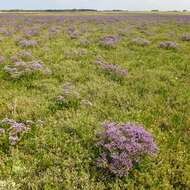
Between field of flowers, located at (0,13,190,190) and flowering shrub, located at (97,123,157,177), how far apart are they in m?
0.02

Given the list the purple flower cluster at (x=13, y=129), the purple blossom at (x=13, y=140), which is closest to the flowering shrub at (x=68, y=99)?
the purple flower cluster at (x=13, y=129)

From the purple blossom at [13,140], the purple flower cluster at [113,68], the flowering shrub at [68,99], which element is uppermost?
the purple flower cluster at [113,68]

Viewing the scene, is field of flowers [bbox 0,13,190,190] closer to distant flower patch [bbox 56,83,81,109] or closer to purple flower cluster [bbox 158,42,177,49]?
distant flower patch [bbox 56,83,81,109]

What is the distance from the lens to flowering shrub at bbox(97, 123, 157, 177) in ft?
16.8

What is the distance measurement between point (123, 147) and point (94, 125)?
4.81 feet

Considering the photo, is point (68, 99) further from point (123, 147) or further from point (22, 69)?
point (22, 69)

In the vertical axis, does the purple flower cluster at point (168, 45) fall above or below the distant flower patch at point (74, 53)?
above

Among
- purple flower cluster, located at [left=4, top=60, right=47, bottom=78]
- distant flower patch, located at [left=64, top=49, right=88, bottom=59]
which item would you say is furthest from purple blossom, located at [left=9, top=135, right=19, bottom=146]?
distant flower patch, located at [left=64, top=49, right=88, bottom=59]

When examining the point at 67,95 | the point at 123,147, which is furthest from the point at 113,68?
the point at 123,147

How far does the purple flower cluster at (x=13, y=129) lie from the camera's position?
5875 millimetres

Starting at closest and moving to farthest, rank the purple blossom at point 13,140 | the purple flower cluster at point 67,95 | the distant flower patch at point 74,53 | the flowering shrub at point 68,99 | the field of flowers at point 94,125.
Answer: the field of flowers at point 94,125 < the purple blossom at point 13,140 < the flowering shrub at point 68,99 < the purple flower cluster at point 67,95 < the distant flower patch at point 74,53

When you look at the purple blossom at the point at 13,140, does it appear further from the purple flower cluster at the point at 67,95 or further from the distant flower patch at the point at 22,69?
the distant flower patch at the point at 22,69

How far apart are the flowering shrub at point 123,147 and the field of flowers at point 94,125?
2 cm

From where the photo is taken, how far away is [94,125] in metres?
6.70
